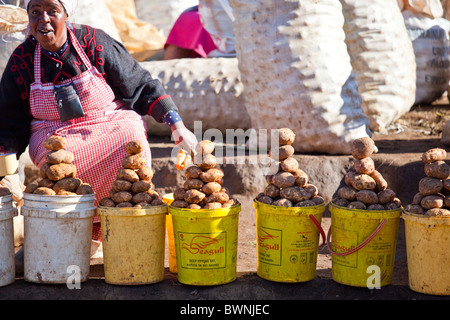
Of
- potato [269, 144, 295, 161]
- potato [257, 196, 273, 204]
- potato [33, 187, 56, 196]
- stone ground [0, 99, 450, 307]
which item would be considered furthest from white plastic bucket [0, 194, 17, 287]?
potato [269, 144, 295, 161]

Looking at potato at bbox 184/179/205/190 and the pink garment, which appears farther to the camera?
the pink garment

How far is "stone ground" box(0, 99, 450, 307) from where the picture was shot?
2.67 metres

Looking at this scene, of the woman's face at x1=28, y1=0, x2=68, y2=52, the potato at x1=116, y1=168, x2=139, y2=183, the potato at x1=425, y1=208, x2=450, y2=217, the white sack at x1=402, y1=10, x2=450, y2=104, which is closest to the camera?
the potato at x1=425, y1=208, x2=450, y2=217

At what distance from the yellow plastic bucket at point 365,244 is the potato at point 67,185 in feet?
3.85

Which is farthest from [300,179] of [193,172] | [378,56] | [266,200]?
[378,56]

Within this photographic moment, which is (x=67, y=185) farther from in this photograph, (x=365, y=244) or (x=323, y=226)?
(x=323, y=226)

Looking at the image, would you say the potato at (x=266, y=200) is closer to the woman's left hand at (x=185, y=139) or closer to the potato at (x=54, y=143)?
the woman's left hand at (x=185, y=139)

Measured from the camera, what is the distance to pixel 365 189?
266cm

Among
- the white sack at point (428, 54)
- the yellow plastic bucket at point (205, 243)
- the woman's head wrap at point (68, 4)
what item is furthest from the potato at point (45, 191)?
the white sack at point (428, 54)

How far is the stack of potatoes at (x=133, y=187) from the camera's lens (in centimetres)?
268

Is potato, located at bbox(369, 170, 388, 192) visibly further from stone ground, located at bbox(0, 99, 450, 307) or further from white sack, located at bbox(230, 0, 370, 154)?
white sack, located at bbox(230, 0, 370, 154)

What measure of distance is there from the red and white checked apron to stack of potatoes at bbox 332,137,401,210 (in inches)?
43.0
